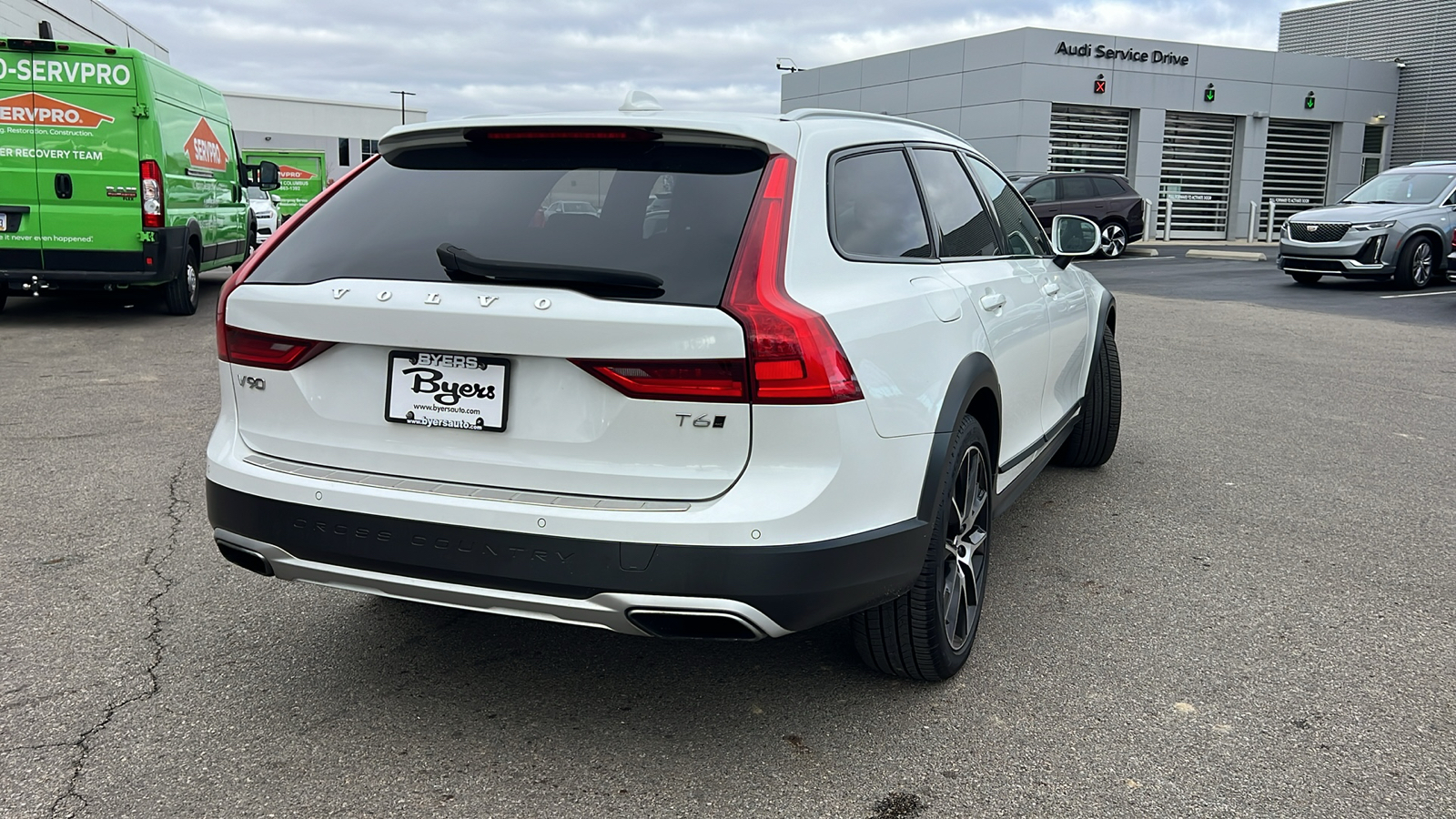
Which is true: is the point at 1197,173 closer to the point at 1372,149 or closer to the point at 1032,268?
the point at 1372,149

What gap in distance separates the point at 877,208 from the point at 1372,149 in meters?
38.8

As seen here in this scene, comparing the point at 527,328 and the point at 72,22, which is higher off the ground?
the point at 72,22

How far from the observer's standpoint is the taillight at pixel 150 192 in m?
10.9

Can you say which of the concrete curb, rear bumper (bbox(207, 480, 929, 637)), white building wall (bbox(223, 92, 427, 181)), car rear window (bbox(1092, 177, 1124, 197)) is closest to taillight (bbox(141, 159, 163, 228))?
rear bumper (bbox(207, 480, 929, 637))

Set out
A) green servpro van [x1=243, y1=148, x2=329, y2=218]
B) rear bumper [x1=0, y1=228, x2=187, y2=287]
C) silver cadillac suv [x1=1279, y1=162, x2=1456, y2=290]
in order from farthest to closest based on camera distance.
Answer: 1. green servpro van [x1=243, y1=148, x2=329, y2=218]
2. silver cadillac suv [x1=1279, y1=162, x2=1456, y2=290]
3. rear bumper [x1=0, y1=228, x2=187, y2=287]

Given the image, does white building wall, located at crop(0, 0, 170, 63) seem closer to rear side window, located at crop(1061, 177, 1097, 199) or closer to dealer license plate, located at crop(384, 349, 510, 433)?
rear side window, located at crop(1061, 177, 1097, 199)

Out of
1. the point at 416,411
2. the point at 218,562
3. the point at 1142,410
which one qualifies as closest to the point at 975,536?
the point at 416,411

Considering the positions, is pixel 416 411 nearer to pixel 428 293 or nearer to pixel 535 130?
pixel 428 293

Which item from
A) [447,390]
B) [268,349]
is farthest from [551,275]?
[268,349]

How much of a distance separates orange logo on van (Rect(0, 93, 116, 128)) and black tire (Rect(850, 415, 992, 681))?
10.1 m

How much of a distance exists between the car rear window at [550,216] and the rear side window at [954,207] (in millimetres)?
1042

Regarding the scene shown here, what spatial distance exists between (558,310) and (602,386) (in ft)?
0.65

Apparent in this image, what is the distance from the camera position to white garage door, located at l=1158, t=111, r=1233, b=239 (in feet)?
108

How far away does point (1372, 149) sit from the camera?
119 feet
